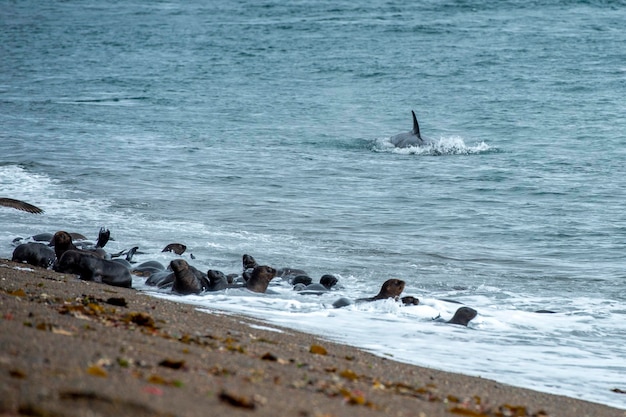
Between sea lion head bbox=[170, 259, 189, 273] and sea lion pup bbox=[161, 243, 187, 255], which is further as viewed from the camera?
sea lion pup bbox=[161, 243, 187, 255]

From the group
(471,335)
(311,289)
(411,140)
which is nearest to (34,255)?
(311,289)

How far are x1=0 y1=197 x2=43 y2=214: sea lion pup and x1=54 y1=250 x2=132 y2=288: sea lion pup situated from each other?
5127 millimetres

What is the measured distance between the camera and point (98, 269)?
10633 millimetres

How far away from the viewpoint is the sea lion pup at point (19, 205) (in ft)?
51.4

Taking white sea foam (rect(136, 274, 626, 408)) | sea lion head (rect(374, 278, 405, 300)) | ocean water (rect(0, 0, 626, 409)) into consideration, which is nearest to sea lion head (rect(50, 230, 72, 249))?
ocean water (rect(0, 0, 626, 409))

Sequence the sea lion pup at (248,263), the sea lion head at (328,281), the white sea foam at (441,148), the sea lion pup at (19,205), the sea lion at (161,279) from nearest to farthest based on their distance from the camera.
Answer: the sea lion at (161,279) → the sea lion head at (328,281) → the sea lion pup at (248,263) → the sea lion pup at (19,205) → the white sea foam at (441,148)

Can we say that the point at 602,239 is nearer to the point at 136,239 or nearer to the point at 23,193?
the point at 136,239

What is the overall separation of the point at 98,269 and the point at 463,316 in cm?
430

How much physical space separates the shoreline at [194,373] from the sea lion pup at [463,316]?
2224mm

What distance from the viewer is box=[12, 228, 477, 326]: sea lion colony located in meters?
10.6

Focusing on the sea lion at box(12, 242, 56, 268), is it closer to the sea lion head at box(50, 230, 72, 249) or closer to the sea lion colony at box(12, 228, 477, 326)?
the sea lion colony at box(12, 228, 477, 326)

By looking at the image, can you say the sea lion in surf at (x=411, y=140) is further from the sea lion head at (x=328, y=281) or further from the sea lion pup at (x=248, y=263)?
the sea lion head at (x=328, y=281)

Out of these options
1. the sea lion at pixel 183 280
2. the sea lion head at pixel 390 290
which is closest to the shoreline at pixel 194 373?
the sea lion at pixel 183 280

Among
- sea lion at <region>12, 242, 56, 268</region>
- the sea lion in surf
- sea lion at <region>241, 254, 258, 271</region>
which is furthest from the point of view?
the sea lion in surf
